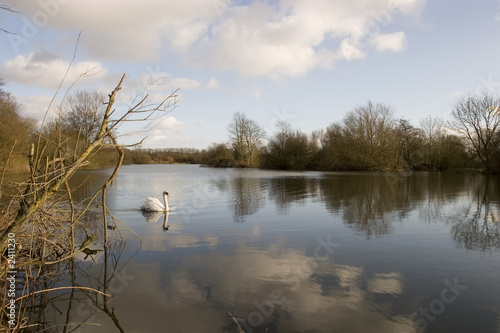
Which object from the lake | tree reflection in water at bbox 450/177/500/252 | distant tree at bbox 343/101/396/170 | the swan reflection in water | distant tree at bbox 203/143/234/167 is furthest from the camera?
distant tree at bbox 203/143/234/167

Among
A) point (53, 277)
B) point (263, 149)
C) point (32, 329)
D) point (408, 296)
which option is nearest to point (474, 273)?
point (408, 296)

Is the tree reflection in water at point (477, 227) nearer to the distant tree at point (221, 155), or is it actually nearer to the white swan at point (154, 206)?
the white swan at point (154, 206)

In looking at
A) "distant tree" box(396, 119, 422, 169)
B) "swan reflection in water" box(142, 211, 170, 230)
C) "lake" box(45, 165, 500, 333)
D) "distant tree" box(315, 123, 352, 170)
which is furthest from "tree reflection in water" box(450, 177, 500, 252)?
Result: "distant tree" box(396, 119, 422, 169)

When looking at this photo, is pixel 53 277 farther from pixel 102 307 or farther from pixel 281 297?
pixel 281 297

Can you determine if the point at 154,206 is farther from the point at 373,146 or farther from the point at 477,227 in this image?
the point at 373,146

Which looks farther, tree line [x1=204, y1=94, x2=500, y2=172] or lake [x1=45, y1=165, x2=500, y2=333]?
tree line [x1=204, y1=94, x2=500, y2=172]

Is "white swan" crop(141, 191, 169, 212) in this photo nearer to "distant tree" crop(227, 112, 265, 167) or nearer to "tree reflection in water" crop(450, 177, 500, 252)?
"tree reflection in water" crop(450, 177, 500, 252)

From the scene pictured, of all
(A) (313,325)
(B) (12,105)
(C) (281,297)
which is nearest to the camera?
(A) (313,325)

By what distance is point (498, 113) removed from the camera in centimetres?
3338

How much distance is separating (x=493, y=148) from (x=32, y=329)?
40452mm

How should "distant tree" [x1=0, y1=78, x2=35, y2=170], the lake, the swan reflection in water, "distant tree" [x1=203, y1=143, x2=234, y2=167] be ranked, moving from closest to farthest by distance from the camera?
the lake
the swan reflection in water
"distant tree" [x1=0, y1=78, x2=35, y2=170]
"distant tree" [x1=203, y1=143, x2=234, y2=167]

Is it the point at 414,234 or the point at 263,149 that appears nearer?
the point at 414,234

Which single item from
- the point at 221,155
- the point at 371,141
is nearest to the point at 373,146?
the point at 371,141

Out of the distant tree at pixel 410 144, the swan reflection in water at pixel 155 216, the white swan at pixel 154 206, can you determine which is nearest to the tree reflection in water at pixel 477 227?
the swan reflection in water at pixel 155 216
